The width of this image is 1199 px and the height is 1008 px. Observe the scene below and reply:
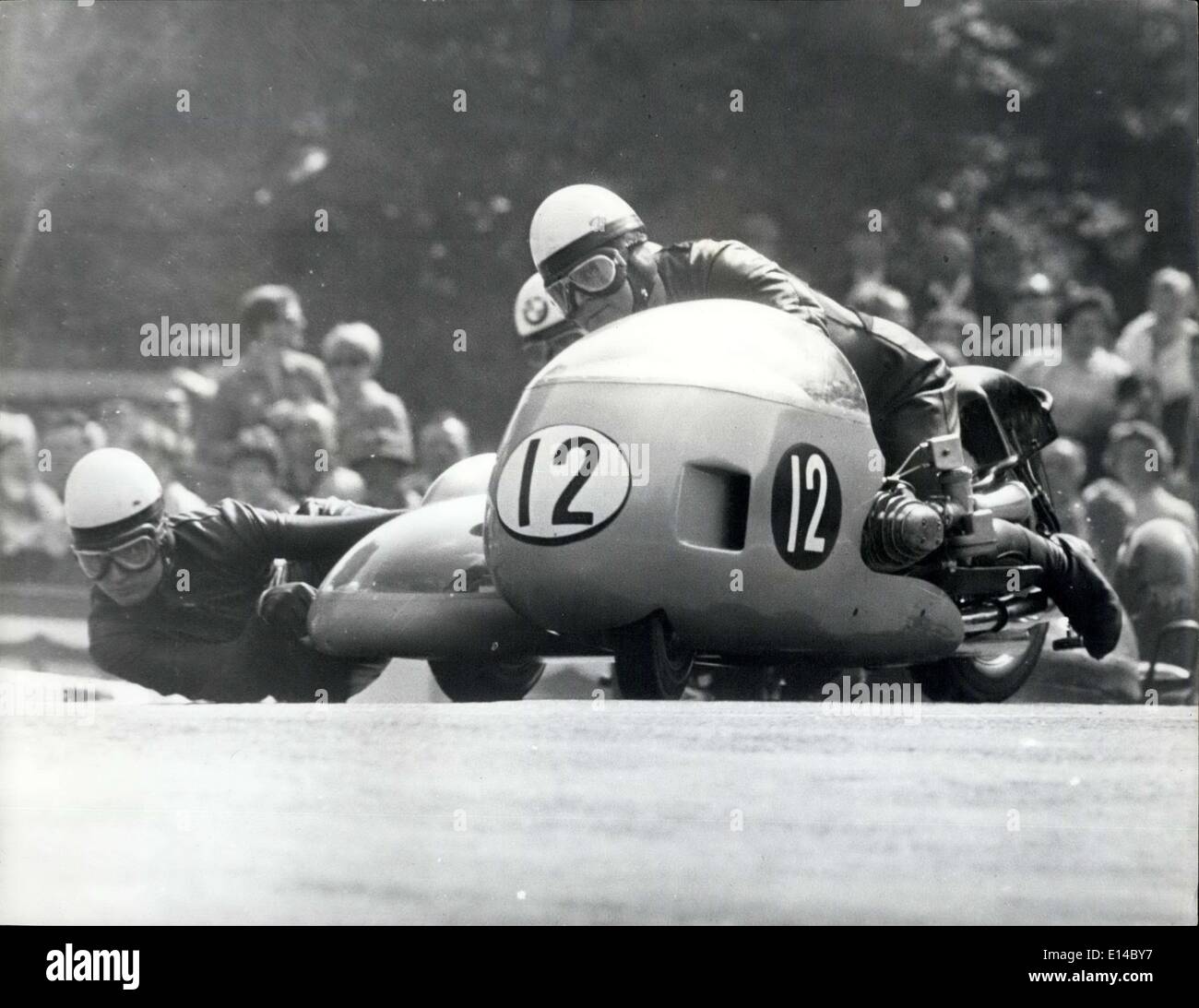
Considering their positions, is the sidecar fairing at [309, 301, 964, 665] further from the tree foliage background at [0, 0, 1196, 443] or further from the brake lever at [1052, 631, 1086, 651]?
the tree foliage background at [0, 0, 1196, 443]

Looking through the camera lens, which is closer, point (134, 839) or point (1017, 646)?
point (134, 839)

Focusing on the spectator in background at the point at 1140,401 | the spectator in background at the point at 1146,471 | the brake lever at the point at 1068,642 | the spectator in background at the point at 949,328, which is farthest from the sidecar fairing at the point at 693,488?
the spectator in background at the point at 1140,401

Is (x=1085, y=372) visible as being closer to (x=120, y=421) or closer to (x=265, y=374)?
(x=265, y=374)

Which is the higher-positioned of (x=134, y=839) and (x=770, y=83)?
(x=770, y=83)

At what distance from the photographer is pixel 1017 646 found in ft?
22.7

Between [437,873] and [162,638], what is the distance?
10.6ft

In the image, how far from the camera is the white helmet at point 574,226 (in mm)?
6176

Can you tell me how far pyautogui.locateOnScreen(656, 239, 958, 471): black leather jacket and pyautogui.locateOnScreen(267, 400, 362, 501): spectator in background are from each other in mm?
2019

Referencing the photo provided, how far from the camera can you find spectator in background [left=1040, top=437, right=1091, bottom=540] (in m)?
7.72

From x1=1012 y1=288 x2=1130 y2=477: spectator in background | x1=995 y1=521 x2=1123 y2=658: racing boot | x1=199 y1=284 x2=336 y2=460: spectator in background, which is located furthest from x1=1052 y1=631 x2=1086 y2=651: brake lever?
x1=199 y1=284 x2=336 y2=460: spectator in background

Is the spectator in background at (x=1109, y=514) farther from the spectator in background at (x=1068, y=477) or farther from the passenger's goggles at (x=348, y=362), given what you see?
the passenger's goggles at (x=348, y=362)

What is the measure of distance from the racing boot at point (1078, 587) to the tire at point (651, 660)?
146 cm
